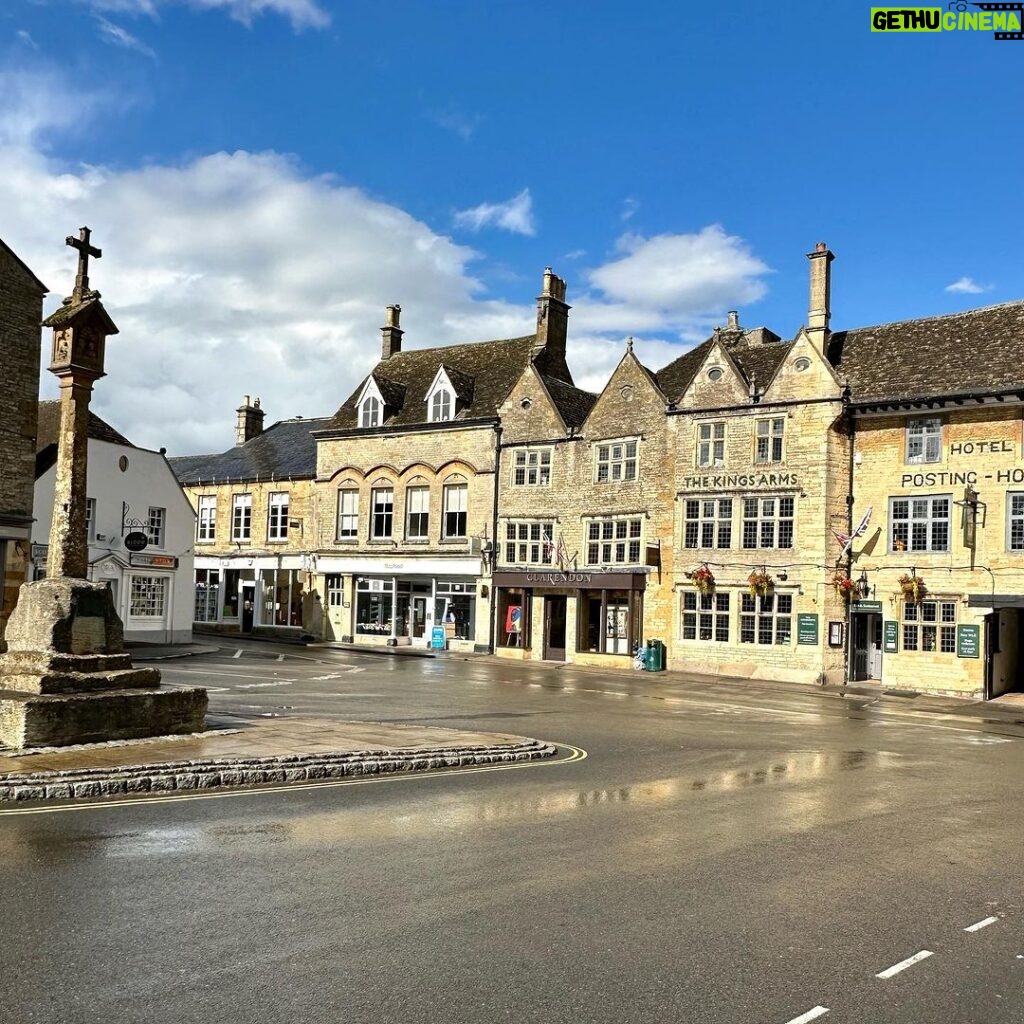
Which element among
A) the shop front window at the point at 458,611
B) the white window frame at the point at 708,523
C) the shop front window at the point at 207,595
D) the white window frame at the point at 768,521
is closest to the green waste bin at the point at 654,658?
the white window frame at the point at 708,523

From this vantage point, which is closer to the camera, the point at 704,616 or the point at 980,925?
the point at 980,925

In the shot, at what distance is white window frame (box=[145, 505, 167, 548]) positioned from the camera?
135 feet

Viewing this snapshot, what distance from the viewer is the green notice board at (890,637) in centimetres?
3372

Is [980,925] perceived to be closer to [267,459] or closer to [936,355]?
[936,355]

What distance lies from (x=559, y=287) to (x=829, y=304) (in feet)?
42.2

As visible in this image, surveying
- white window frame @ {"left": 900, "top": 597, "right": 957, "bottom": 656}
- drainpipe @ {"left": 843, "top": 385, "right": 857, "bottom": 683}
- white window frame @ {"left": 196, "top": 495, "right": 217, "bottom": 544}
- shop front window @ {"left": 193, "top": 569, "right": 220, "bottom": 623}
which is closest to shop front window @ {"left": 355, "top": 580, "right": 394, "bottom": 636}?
shop front window @ {"left": 193, "top": 569, "right": 220, "bottom": 623}

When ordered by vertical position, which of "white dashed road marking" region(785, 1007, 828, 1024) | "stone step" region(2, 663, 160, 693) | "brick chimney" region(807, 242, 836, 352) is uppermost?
"brick chimney" region(807, 242, 836, 352)

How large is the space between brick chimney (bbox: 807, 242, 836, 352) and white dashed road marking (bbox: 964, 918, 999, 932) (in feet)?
99.9

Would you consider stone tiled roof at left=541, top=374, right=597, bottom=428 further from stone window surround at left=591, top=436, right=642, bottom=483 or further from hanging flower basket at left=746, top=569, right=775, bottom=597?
hanging flower basket at left=746, top=569, right=775, bottom=597

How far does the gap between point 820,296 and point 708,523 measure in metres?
9.03

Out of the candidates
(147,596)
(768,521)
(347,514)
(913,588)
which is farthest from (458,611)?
(913,588)

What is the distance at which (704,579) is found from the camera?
37.2 meters

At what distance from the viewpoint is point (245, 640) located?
47.5 m

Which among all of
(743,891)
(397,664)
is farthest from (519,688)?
(743,891)
